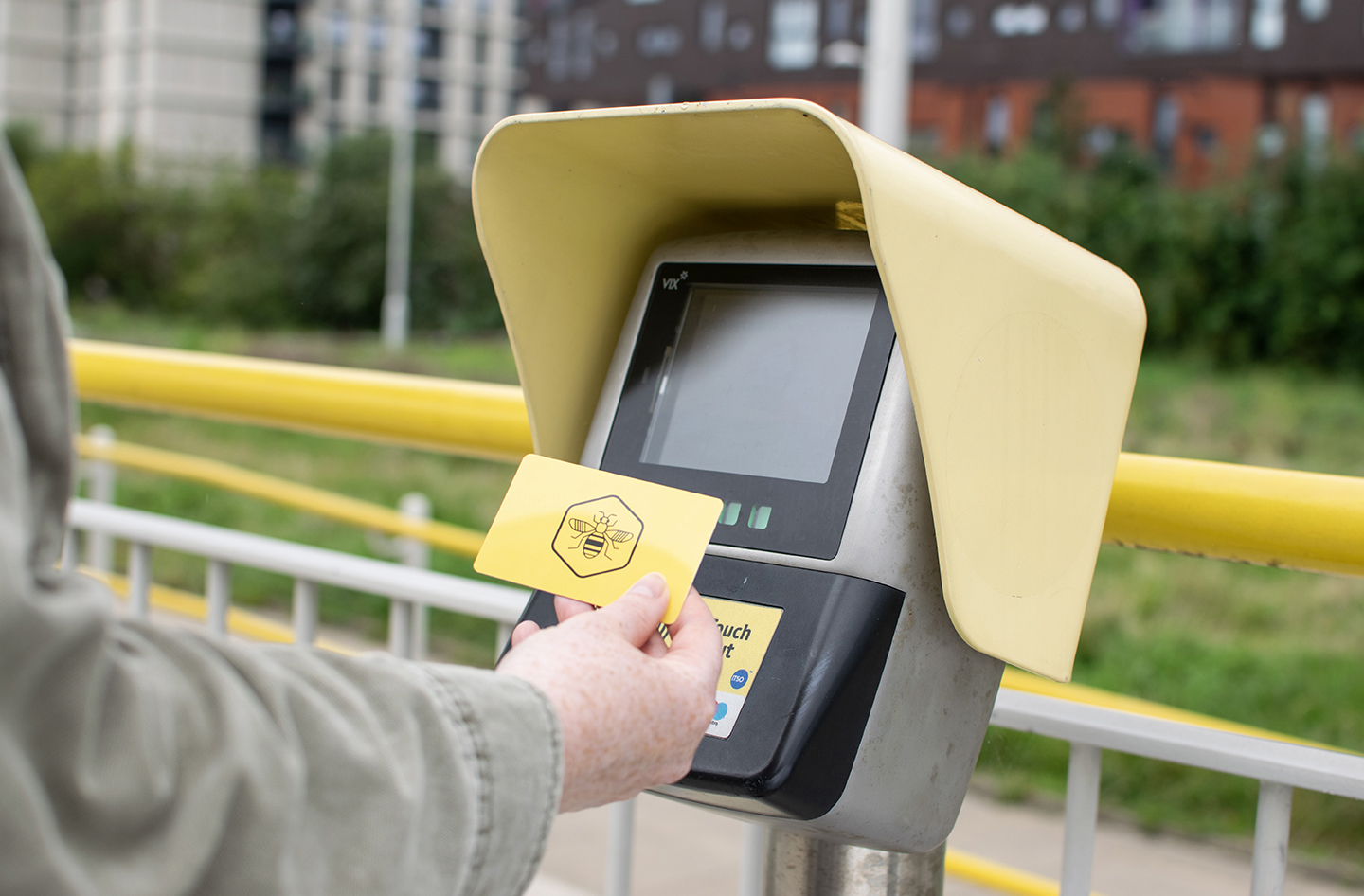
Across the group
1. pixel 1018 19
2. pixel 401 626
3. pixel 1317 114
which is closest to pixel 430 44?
pixel 1018 19

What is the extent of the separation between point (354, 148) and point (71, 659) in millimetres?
29003

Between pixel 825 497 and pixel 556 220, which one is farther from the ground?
pixel 556 220

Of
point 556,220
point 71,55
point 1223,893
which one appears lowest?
point 1223,893

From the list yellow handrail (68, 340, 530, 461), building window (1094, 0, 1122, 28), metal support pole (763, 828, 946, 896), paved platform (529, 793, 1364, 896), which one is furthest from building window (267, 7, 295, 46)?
metal support pole (763, 828, 946, 896)

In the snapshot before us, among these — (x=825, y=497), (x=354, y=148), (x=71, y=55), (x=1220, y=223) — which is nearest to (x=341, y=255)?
(x=354, y=148)

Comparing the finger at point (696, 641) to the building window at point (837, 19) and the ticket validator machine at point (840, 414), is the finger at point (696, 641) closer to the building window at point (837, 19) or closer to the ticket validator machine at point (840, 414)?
the ticket validator machine at point (840, 414)

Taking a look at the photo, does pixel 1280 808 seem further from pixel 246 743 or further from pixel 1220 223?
pixel 1220 223

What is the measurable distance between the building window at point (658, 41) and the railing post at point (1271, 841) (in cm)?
2874

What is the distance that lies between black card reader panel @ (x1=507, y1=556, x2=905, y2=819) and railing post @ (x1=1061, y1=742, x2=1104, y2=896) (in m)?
0.37

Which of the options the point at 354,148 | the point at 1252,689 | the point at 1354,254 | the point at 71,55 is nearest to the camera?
the point at 1252,689

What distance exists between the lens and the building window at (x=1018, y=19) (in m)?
24.2

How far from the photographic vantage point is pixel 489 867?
0.76 meters

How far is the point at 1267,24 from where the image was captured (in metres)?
21.8

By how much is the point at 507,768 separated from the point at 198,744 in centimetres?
18
